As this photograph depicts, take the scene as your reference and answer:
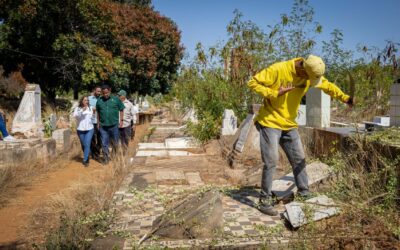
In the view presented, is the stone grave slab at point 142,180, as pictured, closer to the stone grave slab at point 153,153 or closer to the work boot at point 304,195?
the stone grave slab at point 153,153

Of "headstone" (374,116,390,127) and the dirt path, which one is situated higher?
"headstone" (374,116,390,127)

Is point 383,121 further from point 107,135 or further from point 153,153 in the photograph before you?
point 107,135

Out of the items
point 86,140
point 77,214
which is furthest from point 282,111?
point 86,140

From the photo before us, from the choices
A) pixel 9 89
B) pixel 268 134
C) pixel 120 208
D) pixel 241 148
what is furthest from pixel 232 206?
pixel 9 89

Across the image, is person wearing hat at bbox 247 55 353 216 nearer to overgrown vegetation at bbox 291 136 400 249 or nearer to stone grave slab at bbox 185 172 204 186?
overgrown vegetation at bbox 291 136 400 249

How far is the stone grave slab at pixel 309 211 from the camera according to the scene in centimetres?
370

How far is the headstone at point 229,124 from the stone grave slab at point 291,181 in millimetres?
4399

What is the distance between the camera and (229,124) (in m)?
9.73

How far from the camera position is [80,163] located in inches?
358

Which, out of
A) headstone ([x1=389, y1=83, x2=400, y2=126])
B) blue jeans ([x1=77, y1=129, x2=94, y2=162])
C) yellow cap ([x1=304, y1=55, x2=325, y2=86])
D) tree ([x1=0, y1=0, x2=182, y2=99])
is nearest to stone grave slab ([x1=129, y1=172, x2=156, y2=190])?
blue jeans ([x1=77, y1=129, x2=94, y2=162])

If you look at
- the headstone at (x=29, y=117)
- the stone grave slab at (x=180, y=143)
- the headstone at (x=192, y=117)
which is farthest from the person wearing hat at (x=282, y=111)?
the headstone at (x=192, y=117)

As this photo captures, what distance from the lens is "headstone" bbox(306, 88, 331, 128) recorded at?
7.45 metres

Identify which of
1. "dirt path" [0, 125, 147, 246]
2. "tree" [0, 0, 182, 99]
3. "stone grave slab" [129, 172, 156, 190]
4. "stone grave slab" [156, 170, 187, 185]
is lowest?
"dirt path" [0, 125, 147, 246]

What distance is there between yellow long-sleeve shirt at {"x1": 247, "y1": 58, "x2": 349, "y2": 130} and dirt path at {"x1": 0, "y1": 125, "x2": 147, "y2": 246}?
3.04 metres
